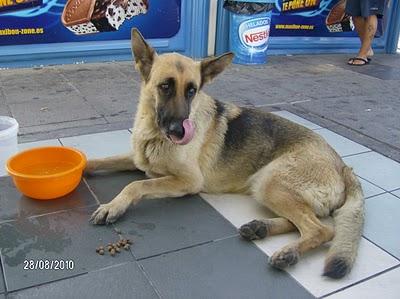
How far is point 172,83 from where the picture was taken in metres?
2.69

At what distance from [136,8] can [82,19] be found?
84cm

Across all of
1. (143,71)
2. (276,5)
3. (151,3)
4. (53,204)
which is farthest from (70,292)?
(276,5)

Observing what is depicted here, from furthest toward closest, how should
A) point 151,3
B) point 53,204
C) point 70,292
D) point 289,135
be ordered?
point 151,3, point 289,135, point 53,204, point 70,292

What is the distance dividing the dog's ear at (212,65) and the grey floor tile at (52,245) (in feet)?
3.91

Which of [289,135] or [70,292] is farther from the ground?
[289,135]

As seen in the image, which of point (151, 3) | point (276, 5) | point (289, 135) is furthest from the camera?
point (276, 5)

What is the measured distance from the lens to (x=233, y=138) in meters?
3.13

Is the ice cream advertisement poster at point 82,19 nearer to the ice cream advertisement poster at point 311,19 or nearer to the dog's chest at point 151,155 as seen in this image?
the ice cream advertisement poster at point 311,19

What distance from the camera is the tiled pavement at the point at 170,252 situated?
2.19 m

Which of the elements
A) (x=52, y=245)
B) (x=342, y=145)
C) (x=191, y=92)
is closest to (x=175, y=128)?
(x=191, y=92)

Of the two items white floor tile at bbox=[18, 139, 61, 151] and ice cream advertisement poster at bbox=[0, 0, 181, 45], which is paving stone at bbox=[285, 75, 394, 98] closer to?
ice cream advertisement poster at bbox=[0, 0, 181, 45]

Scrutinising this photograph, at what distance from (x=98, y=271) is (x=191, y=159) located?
103cm

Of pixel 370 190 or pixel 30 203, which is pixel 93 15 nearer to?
pixel 30 203

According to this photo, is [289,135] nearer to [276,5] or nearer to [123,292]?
[123,292]
